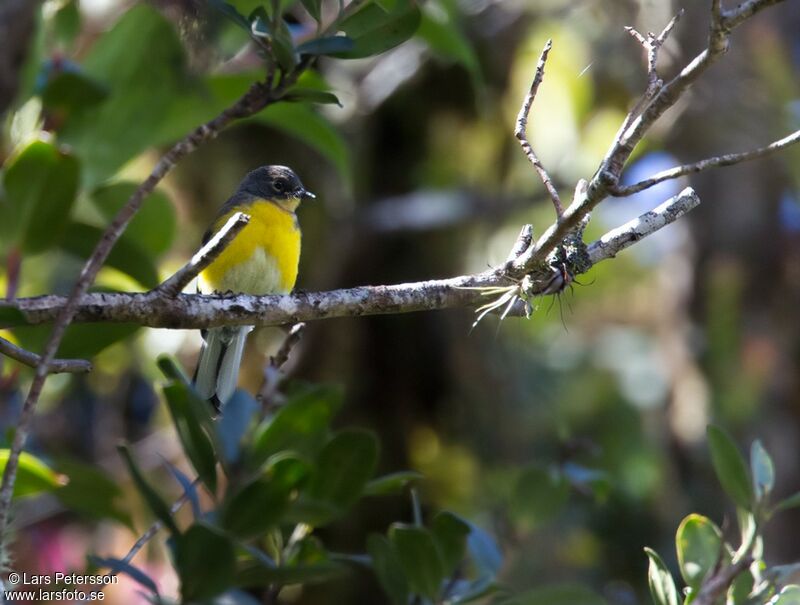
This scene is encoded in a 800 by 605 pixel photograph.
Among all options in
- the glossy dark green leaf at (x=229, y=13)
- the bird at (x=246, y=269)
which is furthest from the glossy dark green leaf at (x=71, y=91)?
the glossy dark green leaf at (x=229, y=13)

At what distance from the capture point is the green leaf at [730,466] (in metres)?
2.32

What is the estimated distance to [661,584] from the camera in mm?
2109

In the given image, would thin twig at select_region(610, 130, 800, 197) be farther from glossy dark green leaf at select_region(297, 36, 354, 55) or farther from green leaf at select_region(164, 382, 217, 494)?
green leaf at select_region(164, 382, 217, 494)

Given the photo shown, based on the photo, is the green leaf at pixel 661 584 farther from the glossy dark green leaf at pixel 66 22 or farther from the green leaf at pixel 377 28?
the glossy dark green leaf at pixel 66 22

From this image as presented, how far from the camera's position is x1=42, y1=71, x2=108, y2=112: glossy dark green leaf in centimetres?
355

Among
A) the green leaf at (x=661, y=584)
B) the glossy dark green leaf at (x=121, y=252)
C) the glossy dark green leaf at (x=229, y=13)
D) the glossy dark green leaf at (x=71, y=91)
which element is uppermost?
the glossy dark green leaf at (x=71, y=91)

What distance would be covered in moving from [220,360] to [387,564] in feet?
6.26

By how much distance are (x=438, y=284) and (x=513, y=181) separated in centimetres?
545

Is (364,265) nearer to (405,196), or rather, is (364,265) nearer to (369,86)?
(405,196)

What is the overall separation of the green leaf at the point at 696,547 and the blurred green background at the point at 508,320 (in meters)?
2.77

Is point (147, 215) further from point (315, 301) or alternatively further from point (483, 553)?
point (483, 553)

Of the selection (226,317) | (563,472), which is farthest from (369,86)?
(226,317)

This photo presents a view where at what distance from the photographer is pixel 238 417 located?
6.29ft

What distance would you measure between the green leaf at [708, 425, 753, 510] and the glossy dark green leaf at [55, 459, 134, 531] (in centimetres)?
172
